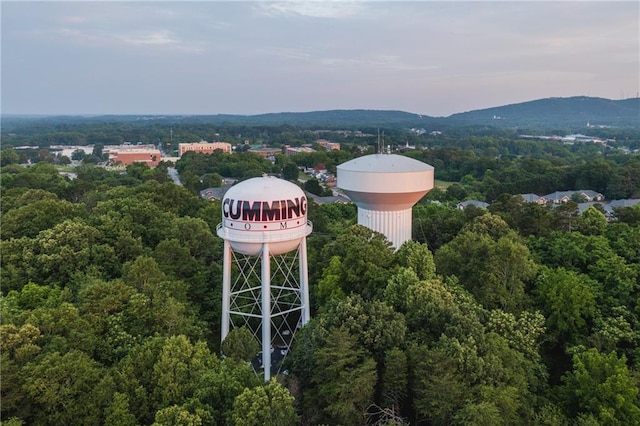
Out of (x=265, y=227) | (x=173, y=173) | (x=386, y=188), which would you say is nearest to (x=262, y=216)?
(x=265, y=227)

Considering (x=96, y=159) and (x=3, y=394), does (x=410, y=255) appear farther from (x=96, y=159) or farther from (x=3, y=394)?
(x=96, y=159)

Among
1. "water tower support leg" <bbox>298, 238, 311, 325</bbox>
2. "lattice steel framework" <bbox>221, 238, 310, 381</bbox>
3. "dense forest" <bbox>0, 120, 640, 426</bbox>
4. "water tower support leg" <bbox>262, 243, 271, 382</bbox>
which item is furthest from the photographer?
"water tower support leg" <bbox>298, 238, 311, 325</bbox>

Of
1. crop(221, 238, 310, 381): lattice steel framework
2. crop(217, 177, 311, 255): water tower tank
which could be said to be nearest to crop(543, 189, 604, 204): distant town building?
crop(221, 238, 310, 381): lattice steel framework

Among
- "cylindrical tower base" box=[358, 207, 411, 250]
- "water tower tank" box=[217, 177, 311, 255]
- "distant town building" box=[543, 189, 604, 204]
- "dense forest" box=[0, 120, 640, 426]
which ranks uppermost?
"water tower tank" box=[217, 177, 311, 255]

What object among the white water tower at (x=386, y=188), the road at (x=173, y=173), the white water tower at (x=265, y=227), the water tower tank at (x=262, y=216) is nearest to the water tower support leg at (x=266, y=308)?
the white water tower at (x=265, y=227)

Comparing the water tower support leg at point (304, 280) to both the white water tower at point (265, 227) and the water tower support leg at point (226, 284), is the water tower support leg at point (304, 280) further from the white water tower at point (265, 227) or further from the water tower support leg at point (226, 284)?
the water tower support leg at point (226, 284)

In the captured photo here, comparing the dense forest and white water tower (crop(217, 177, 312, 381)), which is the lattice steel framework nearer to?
white water tower (crop(217, 177, 312, 381))
